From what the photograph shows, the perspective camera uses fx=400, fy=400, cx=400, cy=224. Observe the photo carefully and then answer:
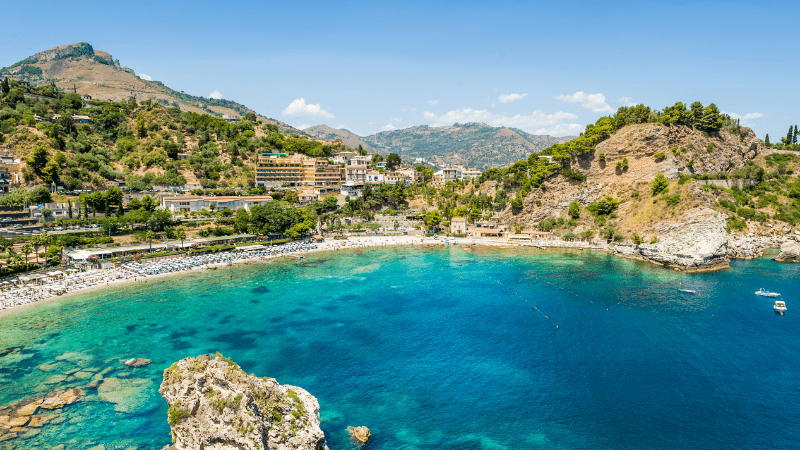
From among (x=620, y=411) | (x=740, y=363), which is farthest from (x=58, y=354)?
(x=740, y=363)

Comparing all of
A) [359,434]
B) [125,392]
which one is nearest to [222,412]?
[359,434]

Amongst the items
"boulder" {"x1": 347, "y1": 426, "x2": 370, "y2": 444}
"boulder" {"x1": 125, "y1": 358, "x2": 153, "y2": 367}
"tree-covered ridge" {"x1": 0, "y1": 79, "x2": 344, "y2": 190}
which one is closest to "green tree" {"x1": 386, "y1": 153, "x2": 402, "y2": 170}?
"tree-covered ridge" {"x1": 0, "y1": 79, "x2": 344, "y2": 190}

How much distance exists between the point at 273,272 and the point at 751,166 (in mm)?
87214

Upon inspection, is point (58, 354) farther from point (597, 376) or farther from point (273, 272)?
point (597, 376)

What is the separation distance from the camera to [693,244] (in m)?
56.2

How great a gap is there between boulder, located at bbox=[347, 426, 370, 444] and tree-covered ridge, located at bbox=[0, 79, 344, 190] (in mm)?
82683

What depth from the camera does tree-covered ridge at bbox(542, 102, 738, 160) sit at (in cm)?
7738

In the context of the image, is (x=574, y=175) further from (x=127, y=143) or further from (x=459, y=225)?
(x=127, y=143)

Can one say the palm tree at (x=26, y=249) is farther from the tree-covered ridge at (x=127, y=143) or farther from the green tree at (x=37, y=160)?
the green tree at (x=37, y=160)

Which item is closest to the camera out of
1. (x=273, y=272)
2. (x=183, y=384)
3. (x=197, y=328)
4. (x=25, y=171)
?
(x=183, y=384)

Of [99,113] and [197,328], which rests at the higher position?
[99,113]

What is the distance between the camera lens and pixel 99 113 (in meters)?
111

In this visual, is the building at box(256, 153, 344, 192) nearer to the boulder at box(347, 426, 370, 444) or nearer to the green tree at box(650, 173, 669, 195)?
the green tree at box(650, 173, 669, 195)

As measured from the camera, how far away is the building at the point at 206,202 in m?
76.8
